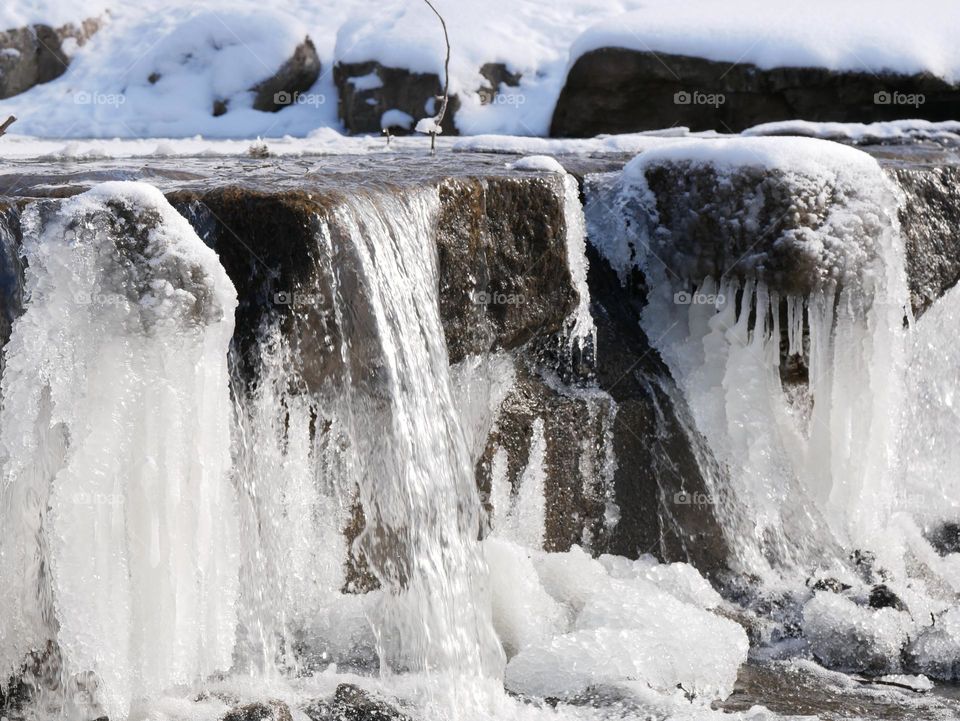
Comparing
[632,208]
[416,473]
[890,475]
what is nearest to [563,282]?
[632,208]

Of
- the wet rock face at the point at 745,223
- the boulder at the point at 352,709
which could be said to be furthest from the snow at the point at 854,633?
the boulder at the point at 352,709

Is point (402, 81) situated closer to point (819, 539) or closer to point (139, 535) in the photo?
point (819, 539)

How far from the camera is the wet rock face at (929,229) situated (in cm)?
440

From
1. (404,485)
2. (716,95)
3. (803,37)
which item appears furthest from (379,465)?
(803,37)

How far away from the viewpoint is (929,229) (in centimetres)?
450

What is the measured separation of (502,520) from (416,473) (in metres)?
0.76

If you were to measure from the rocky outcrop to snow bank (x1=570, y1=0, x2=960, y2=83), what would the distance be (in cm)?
594

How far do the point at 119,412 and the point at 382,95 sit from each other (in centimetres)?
755

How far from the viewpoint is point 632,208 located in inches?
165

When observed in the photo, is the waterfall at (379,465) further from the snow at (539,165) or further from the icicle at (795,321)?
the icicle at (795,321)

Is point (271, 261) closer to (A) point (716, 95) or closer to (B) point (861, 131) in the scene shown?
(B) point (861, 131)

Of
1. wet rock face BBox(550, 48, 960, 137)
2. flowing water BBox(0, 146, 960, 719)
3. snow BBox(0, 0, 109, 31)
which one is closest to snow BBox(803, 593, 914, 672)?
flowing water BBox(0, 146, 960, 719)

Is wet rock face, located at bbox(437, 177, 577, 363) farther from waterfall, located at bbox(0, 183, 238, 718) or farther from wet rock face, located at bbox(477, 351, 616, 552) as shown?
waterfall, located at bbox(0, 183, 238, 718)

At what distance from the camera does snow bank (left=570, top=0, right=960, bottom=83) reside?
7.79 meters
